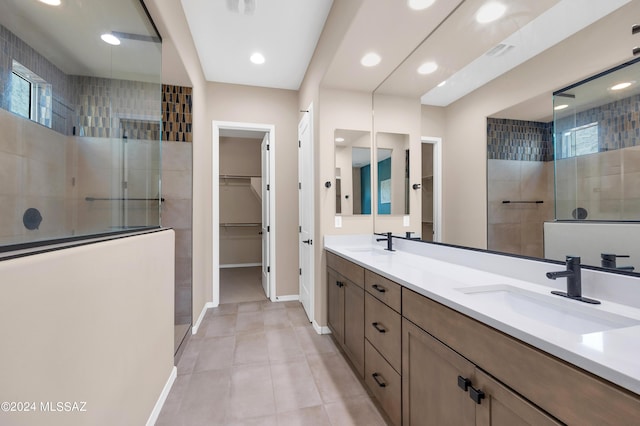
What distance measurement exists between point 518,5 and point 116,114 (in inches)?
84.3

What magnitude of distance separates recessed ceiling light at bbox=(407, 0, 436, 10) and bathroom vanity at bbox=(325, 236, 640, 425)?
1497mm

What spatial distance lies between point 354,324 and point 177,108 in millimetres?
2635

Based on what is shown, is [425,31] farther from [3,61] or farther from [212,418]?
[212,418]

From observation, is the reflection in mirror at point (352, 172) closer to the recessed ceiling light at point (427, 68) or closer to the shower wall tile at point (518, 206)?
the recessed ceiling light at point (427, 68)

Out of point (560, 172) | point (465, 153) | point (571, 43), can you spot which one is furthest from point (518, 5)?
point (560, 172)

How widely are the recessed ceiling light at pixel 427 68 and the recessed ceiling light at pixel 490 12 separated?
44 cm

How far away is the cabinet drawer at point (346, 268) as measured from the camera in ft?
6.25

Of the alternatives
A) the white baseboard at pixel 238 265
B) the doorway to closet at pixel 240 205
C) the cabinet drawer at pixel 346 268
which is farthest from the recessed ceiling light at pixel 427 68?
the white baseboard at pixel 238 265

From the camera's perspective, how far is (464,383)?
941 millimetres

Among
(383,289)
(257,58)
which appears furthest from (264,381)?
(257,58)

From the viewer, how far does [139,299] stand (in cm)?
137

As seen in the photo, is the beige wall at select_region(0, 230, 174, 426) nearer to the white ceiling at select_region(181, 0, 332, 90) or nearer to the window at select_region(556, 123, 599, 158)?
the window at select_region(556, 123, 599, 158)

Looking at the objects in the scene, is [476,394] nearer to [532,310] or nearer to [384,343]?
[532,310]

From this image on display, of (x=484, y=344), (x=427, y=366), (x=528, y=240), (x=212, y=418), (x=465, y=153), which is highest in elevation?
(x=465, y=153)
